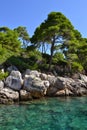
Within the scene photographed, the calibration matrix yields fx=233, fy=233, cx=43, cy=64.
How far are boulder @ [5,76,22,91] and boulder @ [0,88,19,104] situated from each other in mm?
728

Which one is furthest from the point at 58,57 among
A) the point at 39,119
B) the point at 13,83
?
the point at 39,119

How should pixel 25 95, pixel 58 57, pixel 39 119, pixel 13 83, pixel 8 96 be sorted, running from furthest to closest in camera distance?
pixel 58 57
pixel 13 83
pixel 25 95
pixel 8 96
pixel 39 119

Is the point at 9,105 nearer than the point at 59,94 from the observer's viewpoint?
Yes

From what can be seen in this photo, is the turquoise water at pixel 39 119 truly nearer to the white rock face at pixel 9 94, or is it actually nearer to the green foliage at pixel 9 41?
the white rock face at pixel 9 94

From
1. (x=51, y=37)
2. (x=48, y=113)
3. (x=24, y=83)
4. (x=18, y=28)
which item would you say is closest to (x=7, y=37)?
(x=51, y=37)

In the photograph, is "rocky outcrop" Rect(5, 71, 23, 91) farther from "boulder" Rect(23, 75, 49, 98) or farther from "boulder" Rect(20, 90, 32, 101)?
"boulder" Rect(20, 90, 32, 101)

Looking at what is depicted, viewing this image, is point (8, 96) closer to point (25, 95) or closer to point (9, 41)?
point (25, 95)

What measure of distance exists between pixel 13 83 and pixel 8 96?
2.28 m

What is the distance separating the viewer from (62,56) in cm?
3822

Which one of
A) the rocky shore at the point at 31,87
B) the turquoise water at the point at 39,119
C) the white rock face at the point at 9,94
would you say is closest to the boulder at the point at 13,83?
the rocky shore at the point at 31,87

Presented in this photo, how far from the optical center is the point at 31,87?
2575cm

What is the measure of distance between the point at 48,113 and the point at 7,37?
22.3m

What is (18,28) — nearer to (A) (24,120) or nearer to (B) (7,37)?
(B) (7,37)

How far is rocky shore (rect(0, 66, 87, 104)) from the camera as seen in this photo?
79.9ft
